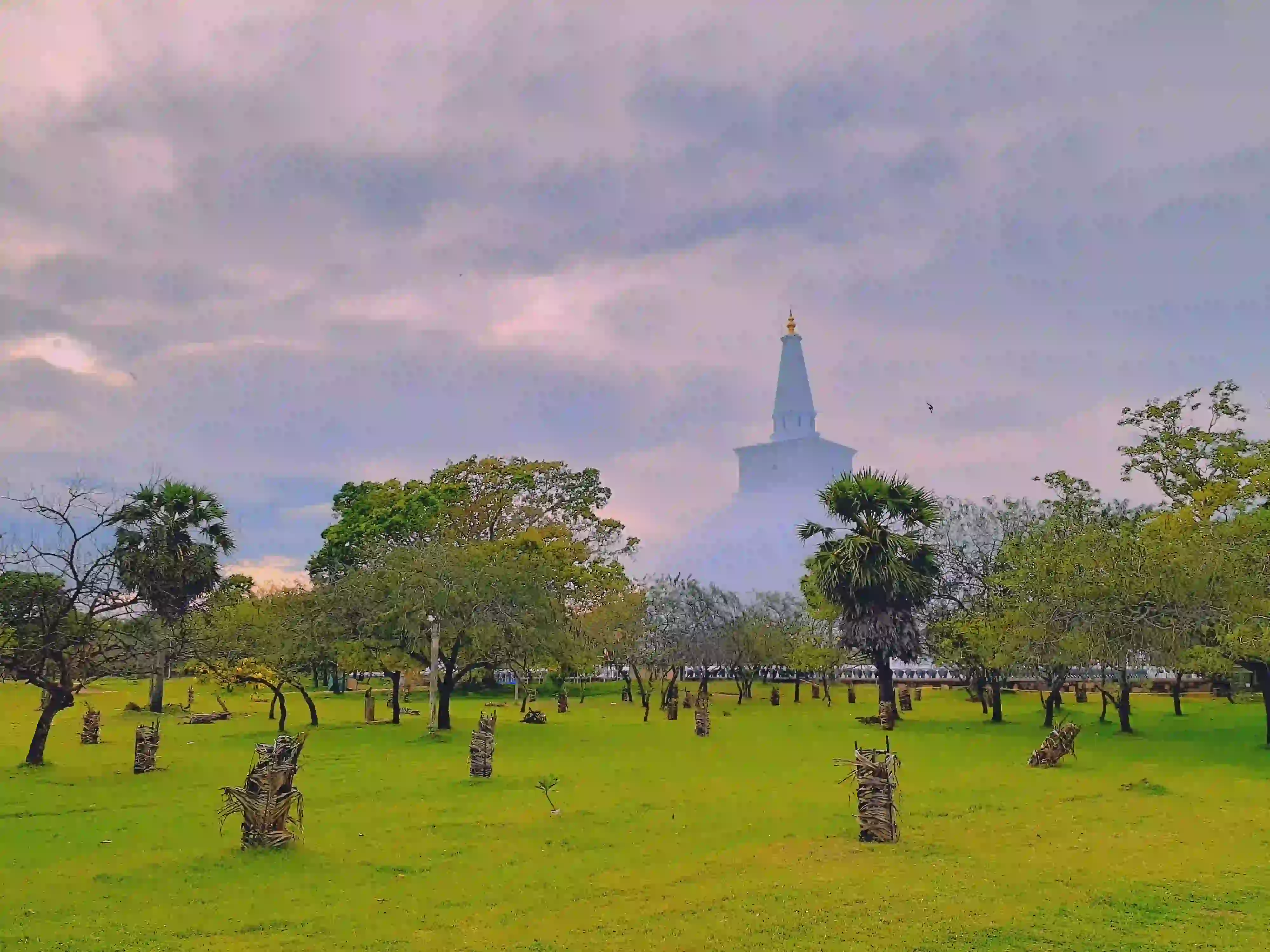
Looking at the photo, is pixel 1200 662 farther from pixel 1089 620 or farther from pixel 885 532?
pixel 885 532

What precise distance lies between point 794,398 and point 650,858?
91.0m

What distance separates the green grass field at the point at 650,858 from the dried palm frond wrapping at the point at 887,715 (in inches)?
308

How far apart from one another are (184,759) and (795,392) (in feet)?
273

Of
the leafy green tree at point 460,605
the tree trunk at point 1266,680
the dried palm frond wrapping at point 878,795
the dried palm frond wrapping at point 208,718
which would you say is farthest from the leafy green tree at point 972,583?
the dried palm frond wrapping at point 208,718

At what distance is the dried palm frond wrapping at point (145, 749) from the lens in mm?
20703

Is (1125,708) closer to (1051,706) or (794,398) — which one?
(1051,706)

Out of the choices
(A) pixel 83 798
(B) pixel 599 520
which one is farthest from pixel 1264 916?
(B) pixel 599 520

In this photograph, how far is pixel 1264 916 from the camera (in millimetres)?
9453

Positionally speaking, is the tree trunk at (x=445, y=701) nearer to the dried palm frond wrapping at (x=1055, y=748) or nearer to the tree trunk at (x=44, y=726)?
the tree trunk at (x=44, y=726)

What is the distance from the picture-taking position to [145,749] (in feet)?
68.1

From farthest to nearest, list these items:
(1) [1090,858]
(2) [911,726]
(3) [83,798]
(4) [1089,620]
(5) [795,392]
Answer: (5) [795,392] < (2) [911,726] < (4) [1089,620] < (3) [83,798] < (1) [1090,858]

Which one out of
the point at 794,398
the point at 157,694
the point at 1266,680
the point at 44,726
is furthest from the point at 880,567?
the point at 794,398

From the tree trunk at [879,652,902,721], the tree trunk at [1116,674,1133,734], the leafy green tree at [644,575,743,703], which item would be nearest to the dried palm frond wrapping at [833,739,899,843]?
the tree trunk at [1116,674,1133,734]

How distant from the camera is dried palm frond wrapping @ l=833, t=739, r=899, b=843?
1259 cm
